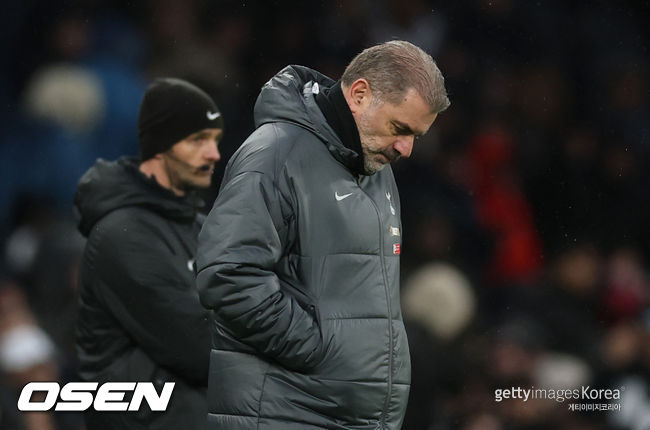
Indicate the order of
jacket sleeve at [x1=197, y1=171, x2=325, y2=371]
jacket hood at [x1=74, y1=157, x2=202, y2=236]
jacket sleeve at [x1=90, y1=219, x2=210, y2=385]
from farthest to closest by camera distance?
jacket hood at [x1=74, y1=157, x2=202, y2=236], jacket sleeve at [x1=90, y1=219, x2=210, y2=385], jacket sleeve at [x1=197, y1=171, x2=325, y2=371]

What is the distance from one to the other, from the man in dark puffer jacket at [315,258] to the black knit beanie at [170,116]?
37.8 inches

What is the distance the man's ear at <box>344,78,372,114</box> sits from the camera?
8.80 feet

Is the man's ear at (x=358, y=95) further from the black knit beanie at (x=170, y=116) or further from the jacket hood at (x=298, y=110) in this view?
the black knit beanie at (x=170, y=116)

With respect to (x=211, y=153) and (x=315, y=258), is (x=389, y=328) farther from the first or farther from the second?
(x=211, y=153)

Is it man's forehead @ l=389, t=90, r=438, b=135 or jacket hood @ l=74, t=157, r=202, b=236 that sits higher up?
man's forehead @ l=389, t=90, r=438, b=135

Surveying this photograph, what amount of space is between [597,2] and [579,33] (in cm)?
26

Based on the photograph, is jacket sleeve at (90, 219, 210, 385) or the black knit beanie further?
the black knit beanie

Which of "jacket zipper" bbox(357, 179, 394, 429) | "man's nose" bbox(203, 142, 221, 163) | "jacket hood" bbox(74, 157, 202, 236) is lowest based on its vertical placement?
"jacket zipper" bbox(357, 179, 394, 429)

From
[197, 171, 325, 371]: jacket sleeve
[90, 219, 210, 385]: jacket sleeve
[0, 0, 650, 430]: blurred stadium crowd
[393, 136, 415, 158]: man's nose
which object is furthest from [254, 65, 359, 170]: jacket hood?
[0, 0, 650, 430]: blurred stadium crowd

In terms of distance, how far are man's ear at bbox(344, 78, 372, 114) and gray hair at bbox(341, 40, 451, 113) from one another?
13 millimetres

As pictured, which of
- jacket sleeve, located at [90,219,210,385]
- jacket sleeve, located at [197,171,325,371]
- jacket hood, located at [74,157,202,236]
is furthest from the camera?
jacket hood, located at [74,157,202,236]

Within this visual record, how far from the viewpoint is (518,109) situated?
6961mm

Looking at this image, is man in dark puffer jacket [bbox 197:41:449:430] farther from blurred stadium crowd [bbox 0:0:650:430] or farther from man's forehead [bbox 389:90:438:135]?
blurred stadium crowd [bbox 0:0:650:430]

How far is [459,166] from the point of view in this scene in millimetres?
6516
